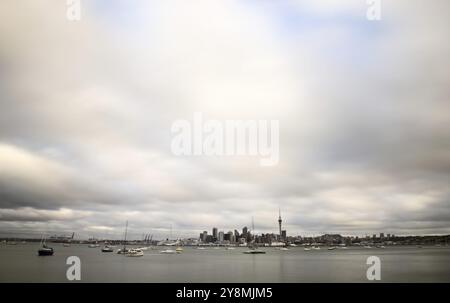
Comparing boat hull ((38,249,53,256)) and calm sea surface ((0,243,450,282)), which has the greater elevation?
calm sea surface ((0,243,450,282))

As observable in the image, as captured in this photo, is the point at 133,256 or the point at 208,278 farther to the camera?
the point at 133,256

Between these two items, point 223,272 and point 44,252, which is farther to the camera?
point 44,252

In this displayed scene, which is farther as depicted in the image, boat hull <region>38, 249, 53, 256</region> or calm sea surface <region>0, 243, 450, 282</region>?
boat hull <region>38, 249, 53, 256</region>

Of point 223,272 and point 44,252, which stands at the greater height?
point 223,272

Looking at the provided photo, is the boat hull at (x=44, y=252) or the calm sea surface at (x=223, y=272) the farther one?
the boat hull at (x=44, y=252)

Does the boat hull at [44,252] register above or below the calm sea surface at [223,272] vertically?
below
